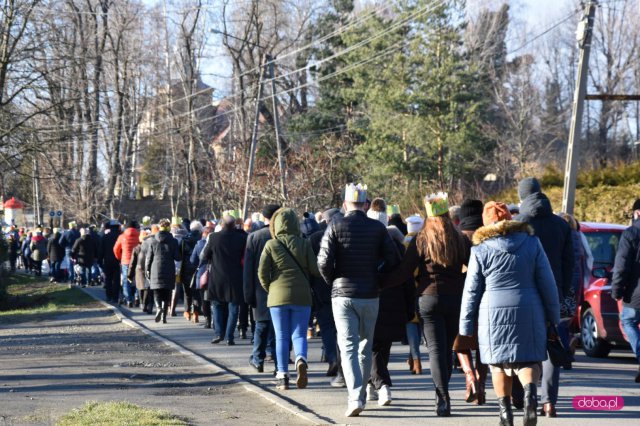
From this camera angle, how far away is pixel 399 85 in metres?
48.7

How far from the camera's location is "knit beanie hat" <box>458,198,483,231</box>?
33.7 feet

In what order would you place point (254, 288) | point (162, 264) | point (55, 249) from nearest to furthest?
point (254, 288)
point (162, 264)
point (55, 249)

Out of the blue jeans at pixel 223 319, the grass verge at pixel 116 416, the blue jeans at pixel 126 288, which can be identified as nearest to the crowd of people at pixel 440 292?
the blue jeans at pixel 223 319

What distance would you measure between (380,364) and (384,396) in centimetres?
29

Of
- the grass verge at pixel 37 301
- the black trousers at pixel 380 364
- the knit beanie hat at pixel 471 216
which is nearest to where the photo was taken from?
the black trousers at pixel 380 364

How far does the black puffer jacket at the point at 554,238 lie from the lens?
9219mm

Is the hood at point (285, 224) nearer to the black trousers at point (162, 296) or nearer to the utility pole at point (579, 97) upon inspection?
the black trousers at point (162, 296)

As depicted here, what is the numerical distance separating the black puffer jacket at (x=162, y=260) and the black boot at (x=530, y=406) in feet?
39.7

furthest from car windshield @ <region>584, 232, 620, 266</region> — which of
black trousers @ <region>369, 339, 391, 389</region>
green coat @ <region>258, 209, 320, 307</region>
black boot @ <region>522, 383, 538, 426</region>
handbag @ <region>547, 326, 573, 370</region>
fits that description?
black boot @ <region>522, 383, 538, 426</region>

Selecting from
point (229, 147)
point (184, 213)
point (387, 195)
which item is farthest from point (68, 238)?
point (184, 213)

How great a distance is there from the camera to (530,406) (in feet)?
24.9

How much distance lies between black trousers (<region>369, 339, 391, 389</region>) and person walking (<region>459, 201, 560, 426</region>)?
77.9 inches

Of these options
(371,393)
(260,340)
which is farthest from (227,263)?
(371,393)

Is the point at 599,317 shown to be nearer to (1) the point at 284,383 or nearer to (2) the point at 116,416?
(1) the point at 284,383
